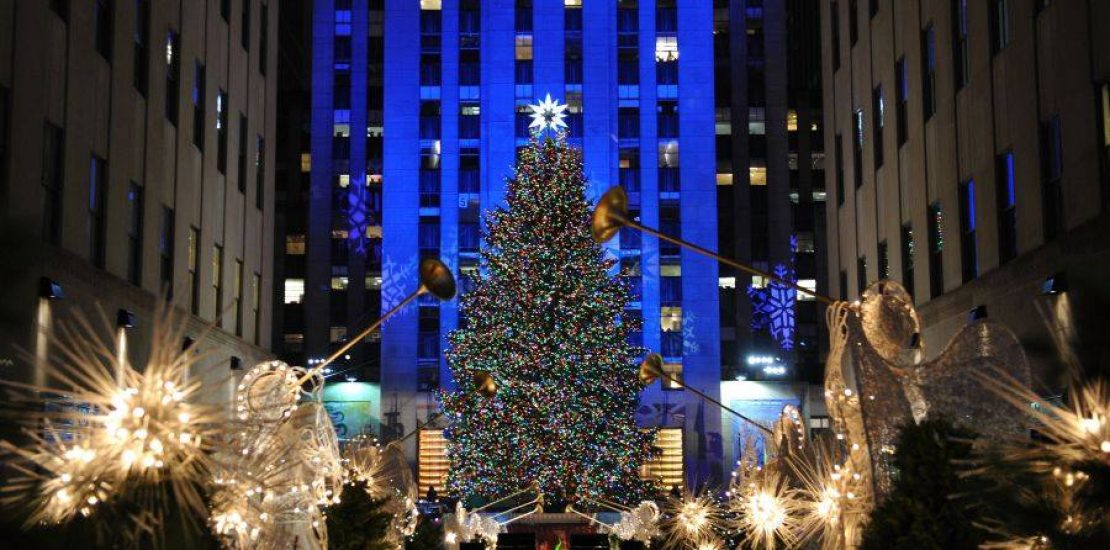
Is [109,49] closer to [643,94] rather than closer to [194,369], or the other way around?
[194,369]

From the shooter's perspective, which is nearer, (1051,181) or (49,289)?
(49,289)

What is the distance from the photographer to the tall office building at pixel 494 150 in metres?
A: 62.4

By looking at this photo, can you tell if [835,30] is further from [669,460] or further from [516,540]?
[669,460]

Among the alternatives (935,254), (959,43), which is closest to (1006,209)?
(959,43)

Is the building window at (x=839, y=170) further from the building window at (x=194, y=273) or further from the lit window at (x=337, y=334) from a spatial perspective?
the lit window at (x=337, y=334)

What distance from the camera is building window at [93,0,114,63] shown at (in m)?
25.7

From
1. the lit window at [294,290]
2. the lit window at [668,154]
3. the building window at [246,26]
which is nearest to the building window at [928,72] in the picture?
the building window at [246,26]

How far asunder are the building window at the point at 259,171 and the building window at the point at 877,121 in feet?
62.0

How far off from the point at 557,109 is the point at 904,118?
32.6 m

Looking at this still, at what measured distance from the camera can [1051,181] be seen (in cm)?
2206

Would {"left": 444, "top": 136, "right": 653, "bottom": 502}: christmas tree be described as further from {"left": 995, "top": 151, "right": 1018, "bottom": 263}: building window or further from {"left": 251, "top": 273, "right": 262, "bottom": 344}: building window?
{"left": 995, "top": 151, "right": 1018, "bottom": 263}: building window

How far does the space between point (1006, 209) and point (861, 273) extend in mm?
12466

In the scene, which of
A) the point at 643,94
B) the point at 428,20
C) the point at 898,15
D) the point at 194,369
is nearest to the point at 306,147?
the point at 428,20

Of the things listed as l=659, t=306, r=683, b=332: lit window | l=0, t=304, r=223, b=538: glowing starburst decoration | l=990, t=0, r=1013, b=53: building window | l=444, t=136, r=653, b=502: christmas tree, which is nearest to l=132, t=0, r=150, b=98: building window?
l=444, t=136, r=653, b=502: christmas tree
